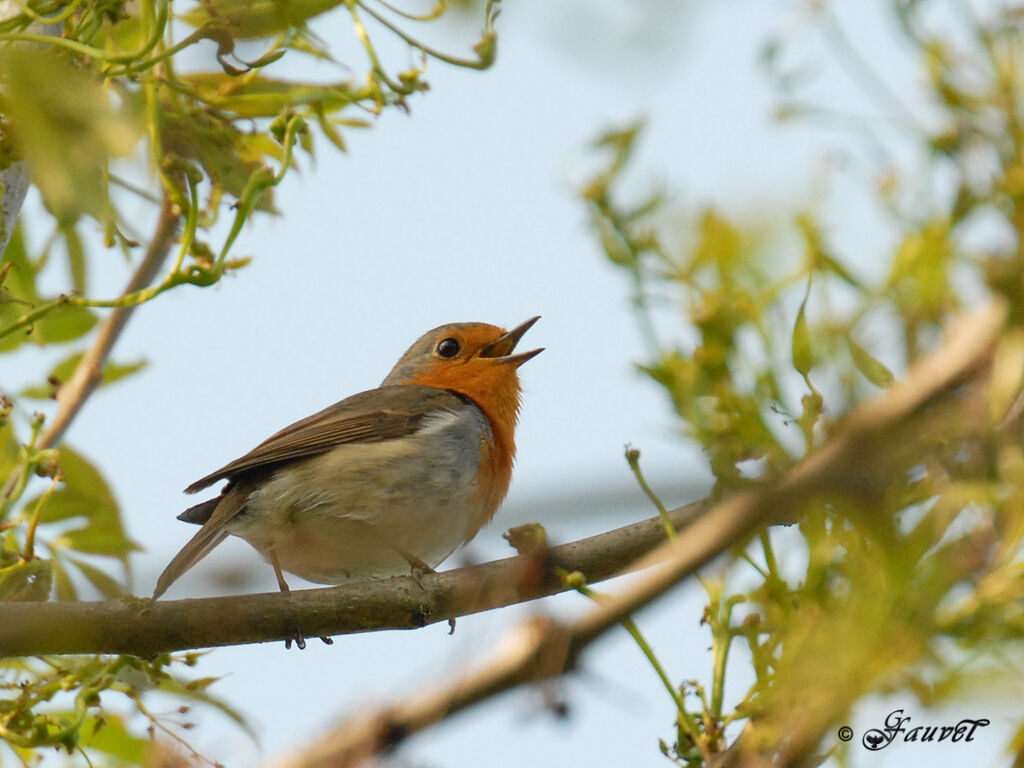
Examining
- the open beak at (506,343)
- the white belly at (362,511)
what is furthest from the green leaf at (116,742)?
the open beak at (506,343)

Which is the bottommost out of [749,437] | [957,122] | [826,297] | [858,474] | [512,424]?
[858,474]

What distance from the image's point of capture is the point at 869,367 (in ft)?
5.51

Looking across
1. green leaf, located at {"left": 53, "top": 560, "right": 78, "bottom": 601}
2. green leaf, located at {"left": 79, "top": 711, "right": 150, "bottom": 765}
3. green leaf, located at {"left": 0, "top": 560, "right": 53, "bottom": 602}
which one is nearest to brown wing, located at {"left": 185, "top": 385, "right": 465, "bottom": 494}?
green leaf, located at {"left": 53, "top": 560, "right": 78, "bottom": 601}

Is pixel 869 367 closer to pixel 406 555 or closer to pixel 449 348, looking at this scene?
pixel 406 555

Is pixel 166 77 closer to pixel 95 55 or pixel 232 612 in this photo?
pixel 95 55

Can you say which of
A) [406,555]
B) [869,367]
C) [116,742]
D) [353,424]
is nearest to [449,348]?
[353,424]

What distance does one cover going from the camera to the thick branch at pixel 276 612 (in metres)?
A: 2.83

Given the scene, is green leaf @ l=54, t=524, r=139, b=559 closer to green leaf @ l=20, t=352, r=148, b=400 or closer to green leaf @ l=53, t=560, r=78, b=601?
green leaf @ l=53, t=560, r=78, b=601

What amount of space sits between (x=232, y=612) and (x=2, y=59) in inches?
89.2

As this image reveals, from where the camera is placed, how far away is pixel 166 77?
356cm

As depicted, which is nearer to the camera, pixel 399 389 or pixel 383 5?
pixel 383 5

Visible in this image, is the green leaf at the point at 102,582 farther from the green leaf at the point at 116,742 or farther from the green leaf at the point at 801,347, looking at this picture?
the green leaf at the point at 801,347

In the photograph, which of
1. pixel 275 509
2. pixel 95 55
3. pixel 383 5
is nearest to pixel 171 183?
pixel 95 55

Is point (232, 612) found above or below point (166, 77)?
below
